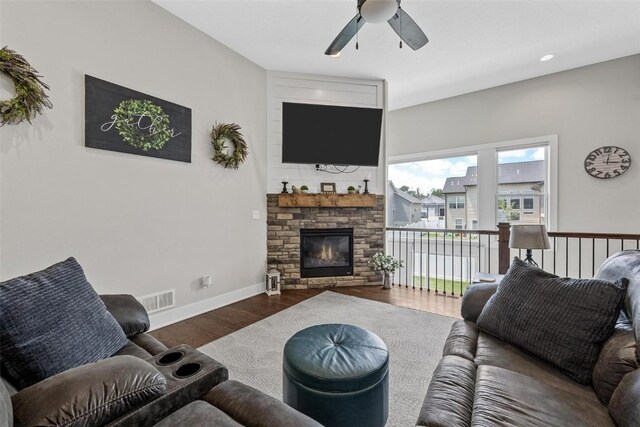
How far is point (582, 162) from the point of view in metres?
3.99

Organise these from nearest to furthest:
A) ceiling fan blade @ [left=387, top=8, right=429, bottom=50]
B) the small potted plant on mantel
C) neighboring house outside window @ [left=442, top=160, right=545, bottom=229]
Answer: ceiling fan blade @ [left=387, top=8, right=429, bottom=50] < the small potted plant on mantel < neighboring house outside window @ [left=442, top=160, right=545, bottom=229]

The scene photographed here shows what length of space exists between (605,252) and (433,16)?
12.2ft

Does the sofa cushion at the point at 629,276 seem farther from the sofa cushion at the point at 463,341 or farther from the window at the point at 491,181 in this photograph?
the window at the point at 491,181

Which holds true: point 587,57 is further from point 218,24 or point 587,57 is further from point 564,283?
point 218,24

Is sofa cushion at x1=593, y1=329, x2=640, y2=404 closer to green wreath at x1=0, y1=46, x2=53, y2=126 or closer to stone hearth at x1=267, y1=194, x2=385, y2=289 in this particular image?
stone hearth at x1=267, y1=194, x2=385, y2=289

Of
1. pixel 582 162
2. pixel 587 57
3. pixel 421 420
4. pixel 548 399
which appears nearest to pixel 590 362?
pixel 548 399

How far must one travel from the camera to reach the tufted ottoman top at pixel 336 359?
1.33m

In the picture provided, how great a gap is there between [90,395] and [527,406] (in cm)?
148

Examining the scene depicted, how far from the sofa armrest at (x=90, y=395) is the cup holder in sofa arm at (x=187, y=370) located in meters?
0.12

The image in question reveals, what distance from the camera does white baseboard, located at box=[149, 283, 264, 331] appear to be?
2.95 metres

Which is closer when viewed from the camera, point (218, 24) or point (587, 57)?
point (218, 24)

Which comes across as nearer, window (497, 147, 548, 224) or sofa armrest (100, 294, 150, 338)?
sofa armrest (100, 294, 150, 338)

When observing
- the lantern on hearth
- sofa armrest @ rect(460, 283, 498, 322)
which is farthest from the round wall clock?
the lantern on hearth

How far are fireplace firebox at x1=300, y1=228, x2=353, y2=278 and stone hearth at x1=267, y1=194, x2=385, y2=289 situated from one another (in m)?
0.06
